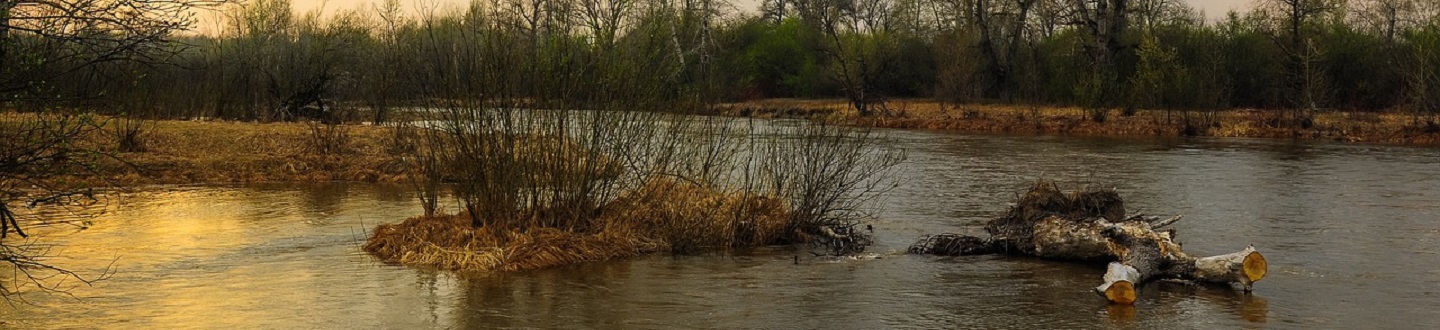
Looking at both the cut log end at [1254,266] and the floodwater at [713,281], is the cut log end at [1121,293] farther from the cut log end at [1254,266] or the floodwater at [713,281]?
the cut log end at [1254,266]

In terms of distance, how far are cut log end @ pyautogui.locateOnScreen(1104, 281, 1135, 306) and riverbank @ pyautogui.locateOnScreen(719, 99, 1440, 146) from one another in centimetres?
2341

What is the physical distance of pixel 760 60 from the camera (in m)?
71.2

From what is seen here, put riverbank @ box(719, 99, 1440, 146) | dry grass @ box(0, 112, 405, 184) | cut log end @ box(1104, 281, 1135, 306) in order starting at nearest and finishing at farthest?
cut log end @ box(1104, 281, 1135, 306) < dry grass @ box(0, 112, 405, 184) < riverbank @ box(719, 99, 1440, 146)

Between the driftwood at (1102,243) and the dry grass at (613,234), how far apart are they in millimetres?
2000

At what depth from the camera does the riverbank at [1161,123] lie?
38188mm

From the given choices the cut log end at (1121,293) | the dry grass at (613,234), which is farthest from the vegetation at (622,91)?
the cut log end at (1121,293)

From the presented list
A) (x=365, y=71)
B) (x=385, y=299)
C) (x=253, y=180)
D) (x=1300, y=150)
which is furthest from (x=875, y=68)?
(x=385, y=299)

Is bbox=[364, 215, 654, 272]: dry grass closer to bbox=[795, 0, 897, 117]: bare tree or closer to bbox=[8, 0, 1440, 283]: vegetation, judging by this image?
bbox=[8, 0, 1440, 283]: vegetation

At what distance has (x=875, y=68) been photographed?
58.9m

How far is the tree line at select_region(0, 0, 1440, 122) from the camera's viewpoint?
13.1 m

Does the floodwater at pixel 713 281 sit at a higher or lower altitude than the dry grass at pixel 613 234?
lower

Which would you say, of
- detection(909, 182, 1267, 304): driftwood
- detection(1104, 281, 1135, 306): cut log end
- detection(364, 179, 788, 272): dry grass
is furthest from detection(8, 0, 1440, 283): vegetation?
detection(1104, 281, 1135, 306): cut log end

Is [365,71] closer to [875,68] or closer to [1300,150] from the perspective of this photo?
[1300,150]

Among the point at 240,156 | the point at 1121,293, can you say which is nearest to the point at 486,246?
the point at 1121,293
